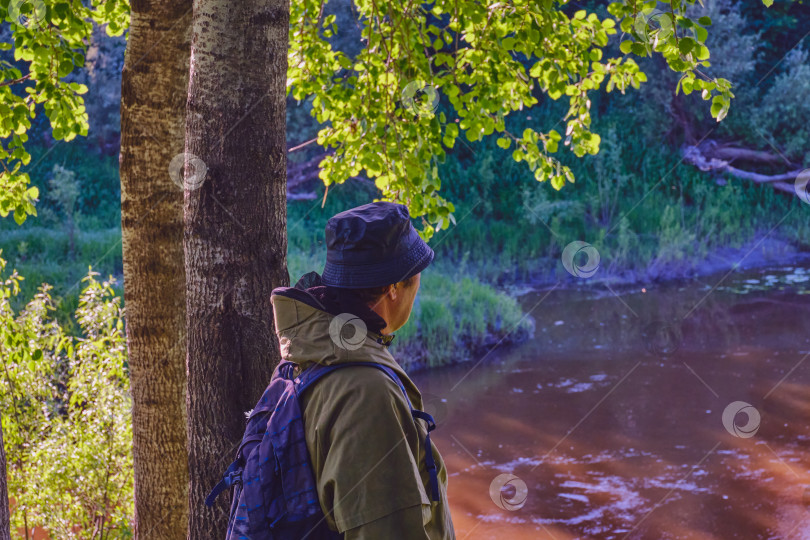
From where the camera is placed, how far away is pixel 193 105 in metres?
2.87

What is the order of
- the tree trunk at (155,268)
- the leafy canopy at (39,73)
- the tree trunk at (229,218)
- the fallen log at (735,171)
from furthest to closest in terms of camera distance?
the fallen log at (735,171) → the leafy canopy at (39,73) → the tree trunk at (155,268) → the tree trunk at (229,218)

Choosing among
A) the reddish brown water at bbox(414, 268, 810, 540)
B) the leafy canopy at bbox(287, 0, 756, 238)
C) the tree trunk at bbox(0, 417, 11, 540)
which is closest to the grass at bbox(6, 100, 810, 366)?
the reddish brown water at bbox(414, 268, 810, 540)

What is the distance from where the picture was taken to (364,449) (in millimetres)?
1780

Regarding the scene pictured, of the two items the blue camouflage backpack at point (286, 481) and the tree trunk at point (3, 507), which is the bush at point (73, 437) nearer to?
the tree trunk at point (3, 507)

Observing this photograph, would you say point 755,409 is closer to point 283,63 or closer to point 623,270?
point 623,270

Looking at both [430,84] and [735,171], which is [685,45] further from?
[735,171]

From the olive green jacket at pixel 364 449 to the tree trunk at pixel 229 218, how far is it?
1.00m

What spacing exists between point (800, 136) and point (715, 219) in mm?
3227

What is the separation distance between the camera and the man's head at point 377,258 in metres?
1.98

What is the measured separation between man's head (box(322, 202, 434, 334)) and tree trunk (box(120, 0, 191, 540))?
1792mm

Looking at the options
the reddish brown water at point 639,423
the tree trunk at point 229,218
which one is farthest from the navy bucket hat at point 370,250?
the reddish brown water at point 639,423

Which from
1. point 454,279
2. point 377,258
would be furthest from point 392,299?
point 454,279

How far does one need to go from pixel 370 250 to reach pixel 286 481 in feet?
1.81

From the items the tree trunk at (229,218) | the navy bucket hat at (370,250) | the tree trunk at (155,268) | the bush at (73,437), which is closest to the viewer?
the navy bucket hat at (370,250)
